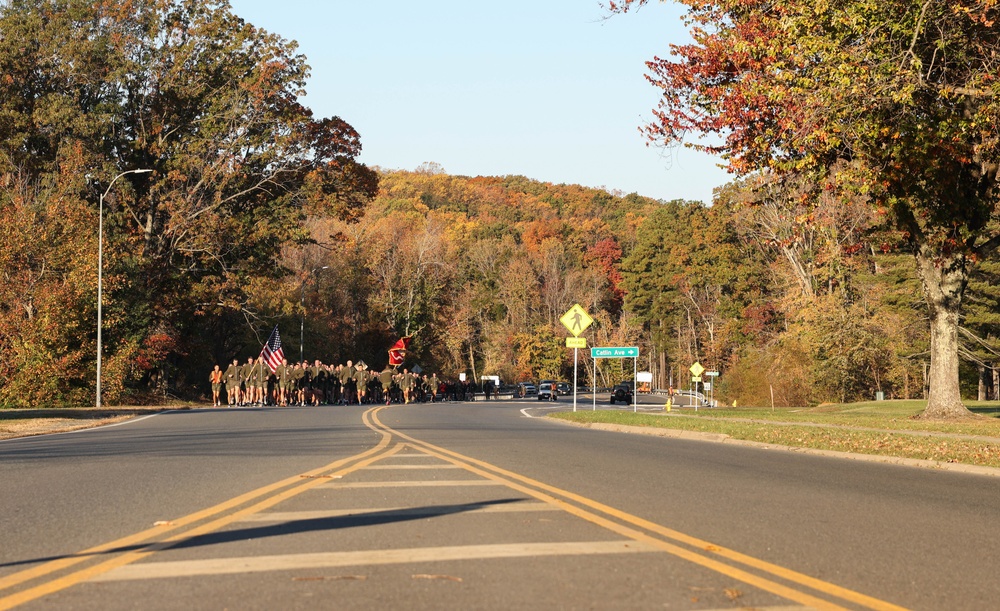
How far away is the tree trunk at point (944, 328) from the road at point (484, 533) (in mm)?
12708

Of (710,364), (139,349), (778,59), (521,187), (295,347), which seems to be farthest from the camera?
(521,187)

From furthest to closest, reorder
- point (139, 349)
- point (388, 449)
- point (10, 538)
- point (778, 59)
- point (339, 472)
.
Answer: point (139, 349), point (778, 59), point (388, 449), point (339, 472), point (10, 538)

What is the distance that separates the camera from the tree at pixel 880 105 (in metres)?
19.0

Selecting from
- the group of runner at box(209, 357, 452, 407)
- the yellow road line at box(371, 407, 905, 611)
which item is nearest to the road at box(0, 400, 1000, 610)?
the yellow road line at box(371, 407, 905, 611)

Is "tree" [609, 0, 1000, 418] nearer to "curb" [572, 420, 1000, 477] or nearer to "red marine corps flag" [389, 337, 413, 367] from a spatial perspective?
"curb" [572, 420, 1000, 477]

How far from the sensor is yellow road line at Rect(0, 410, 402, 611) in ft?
20.9

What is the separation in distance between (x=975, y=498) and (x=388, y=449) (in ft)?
28.2

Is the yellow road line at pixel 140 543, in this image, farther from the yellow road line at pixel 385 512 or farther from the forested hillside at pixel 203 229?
the forested hillside at pixel 203 229

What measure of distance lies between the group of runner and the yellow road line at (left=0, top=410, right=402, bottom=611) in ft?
116

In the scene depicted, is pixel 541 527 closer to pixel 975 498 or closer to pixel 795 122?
pixel 975 498

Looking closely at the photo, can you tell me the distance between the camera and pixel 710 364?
358ft

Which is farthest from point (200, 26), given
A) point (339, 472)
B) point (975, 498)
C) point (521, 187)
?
point (521, 187)

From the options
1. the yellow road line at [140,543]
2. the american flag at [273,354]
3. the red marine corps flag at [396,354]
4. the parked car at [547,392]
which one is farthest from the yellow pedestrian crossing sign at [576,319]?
the parked car at [547,392]

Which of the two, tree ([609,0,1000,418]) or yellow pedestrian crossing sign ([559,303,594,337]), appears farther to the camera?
yellow pedestrian crossing sign ([559,303,594,337])
